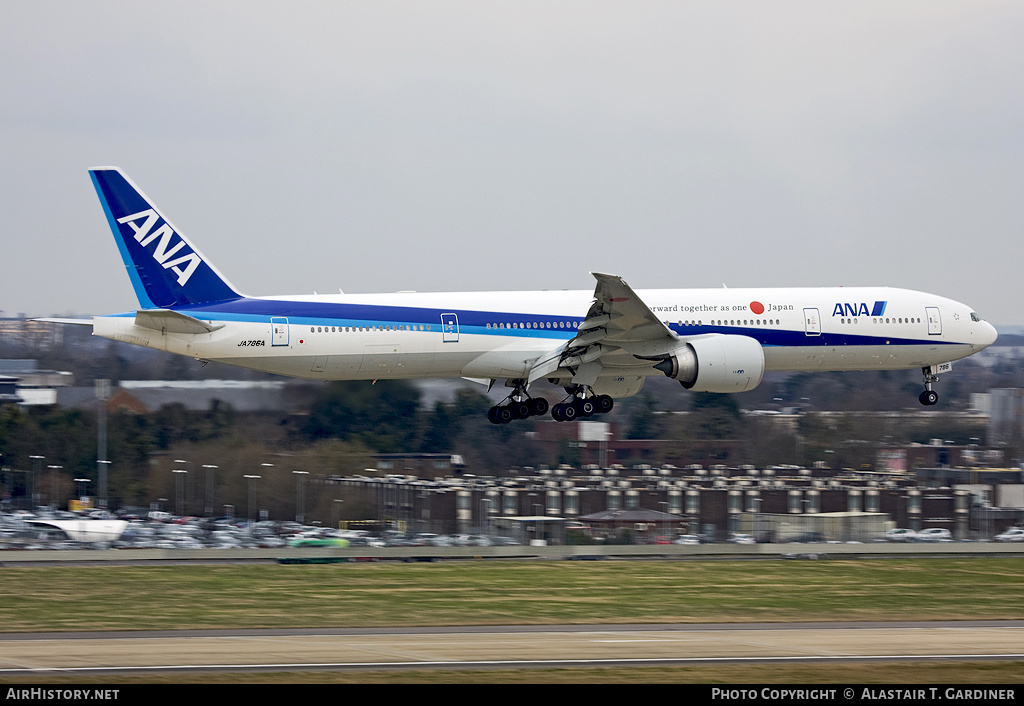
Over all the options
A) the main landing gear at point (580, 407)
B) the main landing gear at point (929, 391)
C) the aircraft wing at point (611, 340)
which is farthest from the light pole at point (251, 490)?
the main landing gear at point (929, 391)

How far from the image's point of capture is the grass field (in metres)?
29.3

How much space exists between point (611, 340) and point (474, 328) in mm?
4558

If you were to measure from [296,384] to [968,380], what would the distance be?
52328 mm

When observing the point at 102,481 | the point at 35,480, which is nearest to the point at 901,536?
the point at 102,481

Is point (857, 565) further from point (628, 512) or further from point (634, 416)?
point (634, 416)

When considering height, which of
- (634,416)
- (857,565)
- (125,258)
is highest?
(125,258)

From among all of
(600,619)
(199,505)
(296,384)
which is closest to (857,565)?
(600,619)

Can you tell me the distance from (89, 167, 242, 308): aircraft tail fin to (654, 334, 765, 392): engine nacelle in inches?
626

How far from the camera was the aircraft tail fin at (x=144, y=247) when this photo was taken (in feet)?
132

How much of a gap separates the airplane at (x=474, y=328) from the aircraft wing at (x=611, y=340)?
0.05 m

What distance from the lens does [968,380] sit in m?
86.0

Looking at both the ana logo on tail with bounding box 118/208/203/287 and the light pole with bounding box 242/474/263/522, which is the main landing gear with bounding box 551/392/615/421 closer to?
the ana logo on tail with bounding box 118/208/203/287

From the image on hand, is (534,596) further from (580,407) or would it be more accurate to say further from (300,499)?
(300,499)

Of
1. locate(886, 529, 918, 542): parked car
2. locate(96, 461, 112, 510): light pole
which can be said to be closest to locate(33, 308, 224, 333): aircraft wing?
locate(96, 461, 112, 510): light pole
